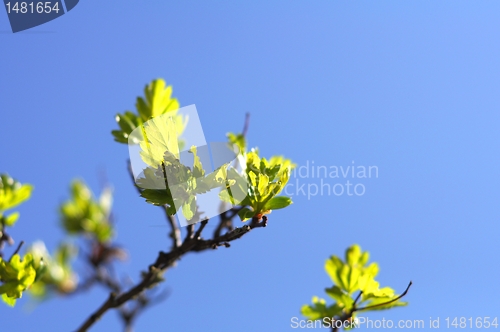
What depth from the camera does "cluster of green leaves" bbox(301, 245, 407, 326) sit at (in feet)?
6.63

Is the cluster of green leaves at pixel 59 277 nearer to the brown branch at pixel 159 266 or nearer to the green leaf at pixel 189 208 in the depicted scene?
the brown branch at pixel 159 266

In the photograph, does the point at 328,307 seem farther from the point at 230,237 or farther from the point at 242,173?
the point at 242,173

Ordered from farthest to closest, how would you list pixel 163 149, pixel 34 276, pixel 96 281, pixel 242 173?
pixel 96 281 → pixel 34 276 → pixel 242 173 → pixel 163 149

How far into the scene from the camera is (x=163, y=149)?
5.28 feet

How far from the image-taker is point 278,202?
1.75 m

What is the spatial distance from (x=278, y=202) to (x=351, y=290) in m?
0.62

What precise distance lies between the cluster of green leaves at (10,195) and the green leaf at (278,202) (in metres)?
1.17

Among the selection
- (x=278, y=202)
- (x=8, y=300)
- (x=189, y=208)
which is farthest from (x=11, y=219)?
(x=278, y=202)

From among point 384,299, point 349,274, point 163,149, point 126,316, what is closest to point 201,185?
point 163,149

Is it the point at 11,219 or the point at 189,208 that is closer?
the point at 189,208

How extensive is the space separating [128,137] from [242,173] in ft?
1.79

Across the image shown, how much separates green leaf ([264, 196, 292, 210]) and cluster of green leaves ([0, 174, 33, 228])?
1173 mm

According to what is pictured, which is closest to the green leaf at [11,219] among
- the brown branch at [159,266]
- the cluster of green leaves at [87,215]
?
the brown branch at [159,266]

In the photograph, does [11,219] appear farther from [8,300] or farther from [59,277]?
[59,277]
